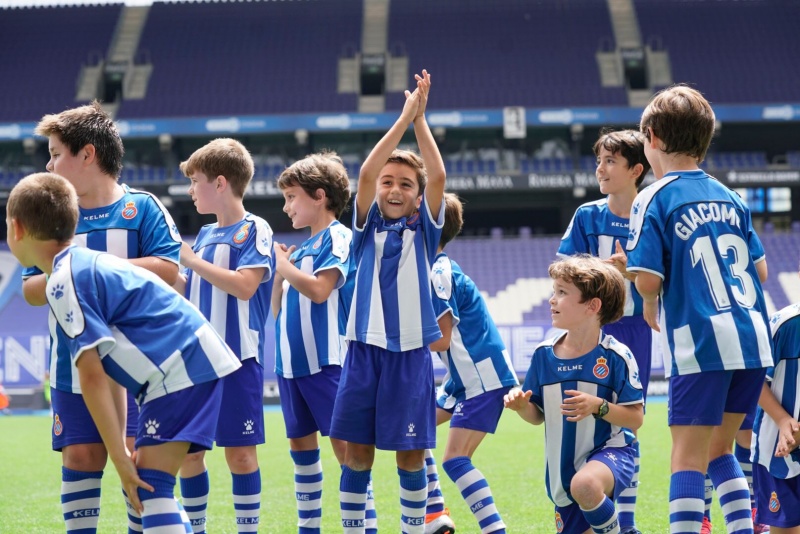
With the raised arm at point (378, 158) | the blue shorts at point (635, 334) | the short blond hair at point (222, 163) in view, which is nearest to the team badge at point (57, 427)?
the short blond hair at point (222, 163)

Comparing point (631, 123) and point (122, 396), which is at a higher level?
point (631, 123)

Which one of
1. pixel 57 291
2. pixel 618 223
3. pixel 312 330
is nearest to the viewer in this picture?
pixel 57 291

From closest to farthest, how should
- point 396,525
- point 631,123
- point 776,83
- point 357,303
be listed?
point 357,303 → point 396,525 → point 631,123 → point 776,83

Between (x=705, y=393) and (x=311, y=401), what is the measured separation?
6.57 ft

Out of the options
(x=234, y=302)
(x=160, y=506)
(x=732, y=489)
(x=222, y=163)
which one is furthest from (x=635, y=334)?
(x=160, y=506)

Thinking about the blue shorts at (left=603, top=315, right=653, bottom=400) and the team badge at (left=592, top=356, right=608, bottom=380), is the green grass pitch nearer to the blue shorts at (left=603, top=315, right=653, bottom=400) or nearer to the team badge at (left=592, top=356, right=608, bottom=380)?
the blue shorts at (left=603, top=315, right=653, bottom=400)

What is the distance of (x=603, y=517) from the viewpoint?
3.70 meters

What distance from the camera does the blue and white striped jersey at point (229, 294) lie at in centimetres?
432

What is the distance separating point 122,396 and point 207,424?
1.51 ft

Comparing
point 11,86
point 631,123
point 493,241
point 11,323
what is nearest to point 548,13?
point 631,123

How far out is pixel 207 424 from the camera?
3.09m

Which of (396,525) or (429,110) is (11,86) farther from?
(396,525)

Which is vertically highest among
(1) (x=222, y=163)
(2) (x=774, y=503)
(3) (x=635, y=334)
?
(1) (x=222, y=163)

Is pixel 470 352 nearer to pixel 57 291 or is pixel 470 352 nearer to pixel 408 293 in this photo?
pixel 408 293
